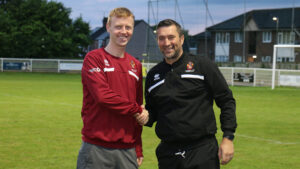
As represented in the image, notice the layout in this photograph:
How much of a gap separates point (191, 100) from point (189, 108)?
0.07 m

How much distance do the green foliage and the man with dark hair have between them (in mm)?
58301

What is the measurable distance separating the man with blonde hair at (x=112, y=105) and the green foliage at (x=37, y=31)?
5823 centimetres

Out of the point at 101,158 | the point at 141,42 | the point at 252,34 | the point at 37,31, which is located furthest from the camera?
the point at 141,42

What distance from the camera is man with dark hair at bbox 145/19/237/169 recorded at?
4145 millimetres

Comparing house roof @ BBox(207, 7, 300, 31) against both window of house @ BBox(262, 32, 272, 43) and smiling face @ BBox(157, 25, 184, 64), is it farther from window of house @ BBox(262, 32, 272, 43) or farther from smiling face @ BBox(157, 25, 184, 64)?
smiling face @ BBox(157, 25, 184, 64)

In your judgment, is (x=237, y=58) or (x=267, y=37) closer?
(x=237, y=58)

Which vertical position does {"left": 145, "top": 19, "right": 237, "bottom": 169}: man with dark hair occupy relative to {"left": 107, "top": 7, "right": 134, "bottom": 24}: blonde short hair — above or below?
below

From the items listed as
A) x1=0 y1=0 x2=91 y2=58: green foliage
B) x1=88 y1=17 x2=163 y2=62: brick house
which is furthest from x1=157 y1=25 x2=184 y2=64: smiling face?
x1=0 y1=0 x2=91 y2=58: green foliage

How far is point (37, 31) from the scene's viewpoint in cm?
6191

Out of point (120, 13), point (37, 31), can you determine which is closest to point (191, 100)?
point (120, 13)

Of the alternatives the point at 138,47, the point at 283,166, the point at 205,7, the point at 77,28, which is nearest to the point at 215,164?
the point at 283,166

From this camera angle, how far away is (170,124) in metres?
4.21

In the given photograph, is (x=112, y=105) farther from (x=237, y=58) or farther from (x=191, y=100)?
(x=237, y=58)

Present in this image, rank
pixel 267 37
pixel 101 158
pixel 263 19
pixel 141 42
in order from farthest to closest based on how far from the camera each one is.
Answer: pixel 141 42 < pixel 263 19 < pixel 267 37 < pixel 101 158
